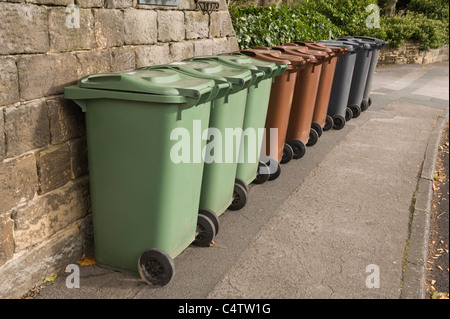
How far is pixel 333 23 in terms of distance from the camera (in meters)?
16.3

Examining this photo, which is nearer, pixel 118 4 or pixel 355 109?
pixel 118 4

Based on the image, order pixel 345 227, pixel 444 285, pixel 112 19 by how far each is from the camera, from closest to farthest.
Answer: pixel 112 19 < pixel 444 285 < pixel 345 227

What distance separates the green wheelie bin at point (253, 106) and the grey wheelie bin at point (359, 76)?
4.27 meters

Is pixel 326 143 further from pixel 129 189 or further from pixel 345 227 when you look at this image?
pixel 129 189

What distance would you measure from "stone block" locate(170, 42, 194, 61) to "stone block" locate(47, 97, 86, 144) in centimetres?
164

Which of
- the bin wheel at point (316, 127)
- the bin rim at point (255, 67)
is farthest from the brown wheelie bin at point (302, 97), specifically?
the bin rim at point (255, 67)

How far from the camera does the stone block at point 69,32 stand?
11.1 feet

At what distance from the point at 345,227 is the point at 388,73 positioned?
12.6 metres

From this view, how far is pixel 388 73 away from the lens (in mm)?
16156

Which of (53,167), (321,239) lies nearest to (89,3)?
(53,167)

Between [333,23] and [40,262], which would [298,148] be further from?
[333,23]

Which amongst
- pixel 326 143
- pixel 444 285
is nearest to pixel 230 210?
pixel 444 285

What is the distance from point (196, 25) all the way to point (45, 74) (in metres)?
2.54

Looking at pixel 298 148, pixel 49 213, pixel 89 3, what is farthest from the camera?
pixel 298 148
